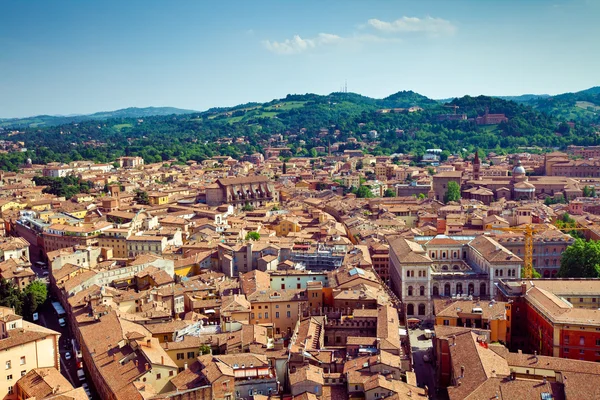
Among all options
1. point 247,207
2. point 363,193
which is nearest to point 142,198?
point 247,207

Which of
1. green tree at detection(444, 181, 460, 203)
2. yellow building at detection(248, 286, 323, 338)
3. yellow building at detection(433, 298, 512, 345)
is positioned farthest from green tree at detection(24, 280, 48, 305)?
green tree at detection(444, 181, 460, 203)

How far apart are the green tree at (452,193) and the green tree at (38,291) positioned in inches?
2018

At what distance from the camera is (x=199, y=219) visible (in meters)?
59.3

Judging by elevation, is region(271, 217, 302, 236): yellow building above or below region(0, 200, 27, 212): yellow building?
below

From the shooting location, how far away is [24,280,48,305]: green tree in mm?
38875

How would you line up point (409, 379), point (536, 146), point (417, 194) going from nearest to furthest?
point (409, 379)
point (417, 194)
point (536, 146)

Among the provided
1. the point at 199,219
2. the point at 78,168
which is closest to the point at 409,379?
the point at 199,219

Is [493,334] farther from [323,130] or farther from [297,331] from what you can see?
[323,130]

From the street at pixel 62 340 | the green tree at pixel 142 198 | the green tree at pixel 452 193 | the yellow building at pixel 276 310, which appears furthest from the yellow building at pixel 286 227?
the green tree at pixel 452 193

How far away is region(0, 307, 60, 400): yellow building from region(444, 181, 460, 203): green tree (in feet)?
191

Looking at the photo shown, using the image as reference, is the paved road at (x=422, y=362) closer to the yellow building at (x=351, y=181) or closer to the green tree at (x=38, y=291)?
the green tree at (x=38, y=291)

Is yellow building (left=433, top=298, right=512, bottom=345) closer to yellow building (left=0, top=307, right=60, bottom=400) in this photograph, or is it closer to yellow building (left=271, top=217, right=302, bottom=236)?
yellow building (left=0, top=307, right=60, bottom=400)

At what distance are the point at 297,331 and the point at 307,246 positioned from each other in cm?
1476

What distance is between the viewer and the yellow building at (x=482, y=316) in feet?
102
